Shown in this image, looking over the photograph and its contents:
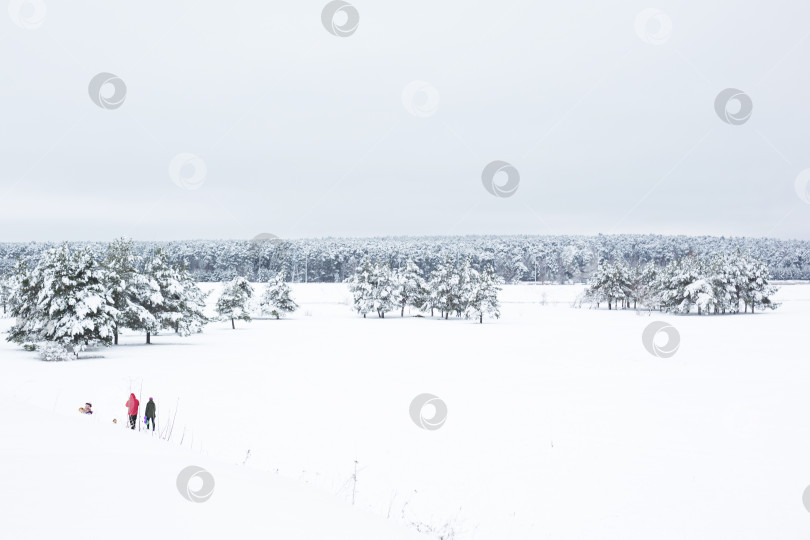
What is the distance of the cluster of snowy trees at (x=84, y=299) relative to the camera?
38938mm

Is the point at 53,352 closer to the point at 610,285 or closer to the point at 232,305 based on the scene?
the point at 232,305

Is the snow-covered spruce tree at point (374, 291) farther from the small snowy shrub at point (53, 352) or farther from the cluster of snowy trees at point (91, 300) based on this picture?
the small snowy shrub at point (53, 352)

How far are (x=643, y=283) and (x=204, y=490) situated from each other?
4968 inches

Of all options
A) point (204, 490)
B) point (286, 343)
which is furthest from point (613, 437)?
point (286, 343)

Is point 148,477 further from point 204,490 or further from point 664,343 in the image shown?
point 664,343

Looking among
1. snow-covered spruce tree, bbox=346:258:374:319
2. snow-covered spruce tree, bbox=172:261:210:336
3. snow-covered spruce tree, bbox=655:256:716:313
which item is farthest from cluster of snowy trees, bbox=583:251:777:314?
snow-covered spruce tree, bbox=172:261:210:336

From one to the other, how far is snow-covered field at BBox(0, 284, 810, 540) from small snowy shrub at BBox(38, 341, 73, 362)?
4.69ft

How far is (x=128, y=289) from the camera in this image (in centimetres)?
4778

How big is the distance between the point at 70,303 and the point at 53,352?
3398 mm

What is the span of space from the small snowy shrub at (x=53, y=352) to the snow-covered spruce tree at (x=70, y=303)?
2.76 ft

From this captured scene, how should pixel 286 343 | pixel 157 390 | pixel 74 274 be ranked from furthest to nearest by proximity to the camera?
pixel 286 343, pixel 74 274, pixel 157 390

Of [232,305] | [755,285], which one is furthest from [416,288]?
[755,285]

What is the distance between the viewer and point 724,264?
103125mm

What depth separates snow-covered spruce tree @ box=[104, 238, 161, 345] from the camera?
45.7 m
